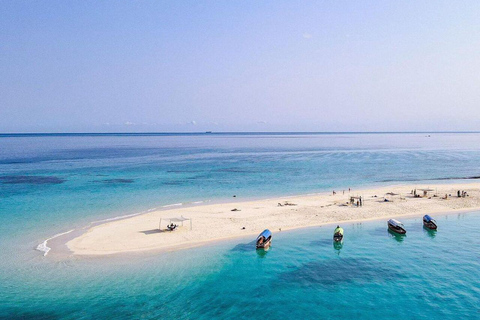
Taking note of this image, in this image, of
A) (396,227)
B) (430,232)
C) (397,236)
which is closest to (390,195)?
(430,232)

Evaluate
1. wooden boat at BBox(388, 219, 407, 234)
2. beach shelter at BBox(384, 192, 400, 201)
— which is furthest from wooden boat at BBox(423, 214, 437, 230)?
beach shelter at BBox(384, 192, 400, 201)

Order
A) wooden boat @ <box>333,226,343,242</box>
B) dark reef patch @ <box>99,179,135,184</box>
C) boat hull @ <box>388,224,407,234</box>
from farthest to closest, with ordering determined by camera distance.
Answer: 1. dark reef patch @ <box>99,179,135,184</box>
2. boat hull @ <box>388,224,407,234</box>
3. wooden boat @ <box>333,226,343,242</box>

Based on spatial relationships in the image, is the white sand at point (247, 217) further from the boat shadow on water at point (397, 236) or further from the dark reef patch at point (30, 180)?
the dark reef patch at point (30, 180)

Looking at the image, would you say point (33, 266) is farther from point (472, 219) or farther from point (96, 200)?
point (472, 219)

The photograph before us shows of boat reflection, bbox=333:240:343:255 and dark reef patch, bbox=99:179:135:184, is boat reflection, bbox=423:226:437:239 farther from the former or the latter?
dark reef patch, bbox=99:179:135:184

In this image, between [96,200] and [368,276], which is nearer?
[368,276]

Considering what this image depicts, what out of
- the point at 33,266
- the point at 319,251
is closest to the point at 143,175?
the point at 33,266
